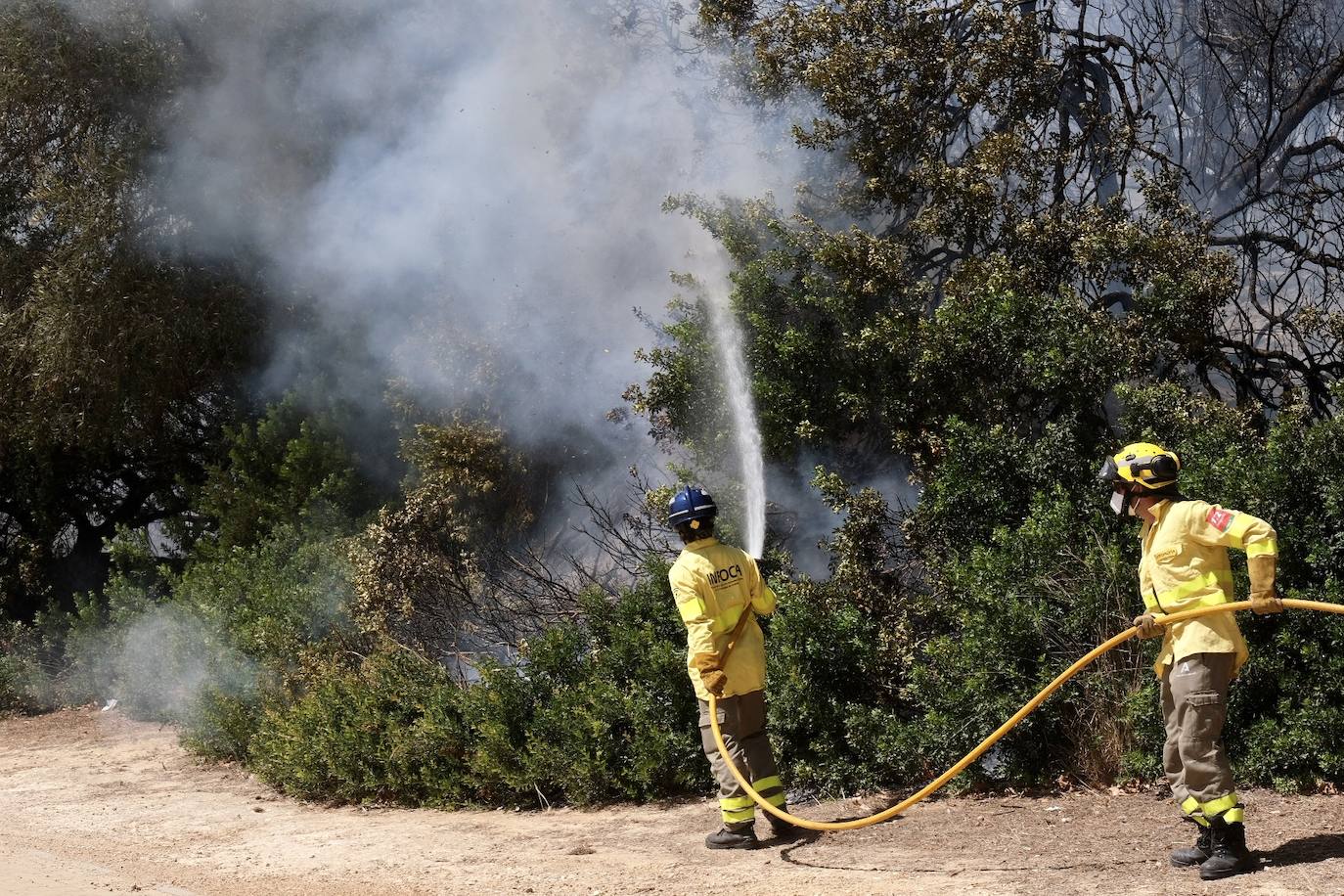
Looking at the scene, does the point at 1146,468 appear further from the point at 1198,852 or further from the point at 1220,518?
the point at 1198,852

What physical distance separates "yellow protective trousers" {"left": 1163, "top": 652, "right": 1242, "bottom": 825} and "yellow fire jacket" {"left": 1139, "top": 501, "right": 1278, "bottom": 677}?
6cm

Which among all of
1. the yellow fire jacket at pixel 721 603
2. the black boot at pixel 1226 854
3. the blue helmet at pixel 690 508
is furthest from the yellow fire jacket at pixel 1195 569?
the blue helmet at pixel 690 508

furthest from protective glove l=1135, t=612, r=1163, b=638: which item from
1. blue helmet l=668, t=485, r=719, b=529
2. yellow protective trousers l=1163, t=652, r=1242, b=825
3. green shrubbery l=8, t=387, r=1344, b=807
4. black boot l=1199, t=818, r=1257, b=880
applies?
blue helmet l=668, t=485, r=719, b=529

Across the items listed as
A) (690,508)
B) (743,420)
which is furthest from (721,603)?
(743,420)

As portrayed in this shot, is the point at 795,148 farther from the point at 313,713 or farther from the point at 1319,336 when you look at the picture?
the point at 313,713

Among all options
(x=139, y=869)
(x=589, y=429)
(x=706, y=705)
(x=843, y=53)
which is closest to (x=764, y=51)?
(x=843, y=53)

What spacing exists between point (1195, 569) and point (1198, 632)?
0.25m

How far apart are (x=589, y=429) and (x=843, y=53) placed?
15.1ft

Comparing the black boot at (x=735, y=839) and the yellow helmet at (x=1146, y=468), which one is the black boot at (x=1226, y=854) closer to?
the yellow helmet at (x=1146, y=468)

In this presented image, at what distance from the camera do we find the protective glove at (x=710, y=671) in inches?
242

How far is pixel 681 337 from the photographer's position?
9984 mm

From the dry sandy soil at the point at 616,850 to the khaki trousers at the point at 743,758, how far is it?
9.1 inches

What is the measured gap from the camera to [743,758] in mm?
6355

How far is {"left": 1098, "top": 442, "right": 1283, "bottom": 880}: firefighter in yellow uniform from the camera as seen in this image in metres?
4.89
